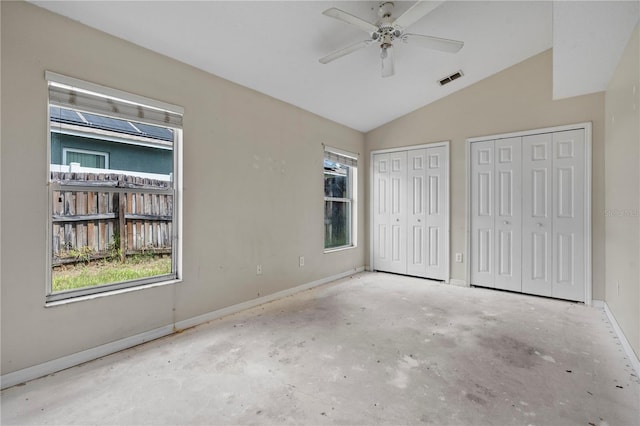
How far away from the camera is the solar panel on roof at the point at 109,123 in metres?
2.33

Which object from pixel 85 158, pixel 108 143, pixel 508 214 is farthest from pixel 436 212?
pixel 85 158

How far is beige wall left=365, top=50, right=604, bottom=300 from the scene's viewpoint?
11.3 feet

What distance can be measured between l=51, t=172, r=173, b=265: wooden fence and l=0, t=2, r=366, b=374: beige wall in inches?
6.1

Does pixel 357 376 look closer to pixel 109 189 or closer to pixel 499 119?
pixel 109 189

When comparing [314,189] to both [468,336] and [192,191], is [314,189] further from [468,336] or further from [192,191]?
[468,336]

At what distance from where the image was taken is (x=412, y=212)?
15.8 feet

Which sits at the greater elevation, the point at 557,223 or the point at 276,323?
the point at 557,223

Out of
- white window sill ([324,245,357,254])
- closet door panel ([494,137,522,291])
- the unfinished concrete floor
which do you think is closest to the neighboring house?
the unfinished concrete floor

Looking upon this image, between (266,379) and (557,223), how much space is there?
3.75 metres

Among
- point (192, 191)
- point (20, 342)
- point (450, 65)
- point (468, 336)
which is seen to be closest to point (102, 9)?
point (192, 191)

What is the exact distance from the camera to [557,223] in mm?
3691

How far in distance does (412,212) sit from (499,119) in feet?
5.60

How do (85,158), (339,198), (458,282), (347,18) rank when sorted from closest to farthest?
(347,18), (85,158), (458,282), (339,198)

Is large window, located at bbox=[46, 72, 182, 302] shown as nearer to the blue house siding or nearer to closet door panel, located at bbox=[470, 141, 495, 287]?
the blue house siding
